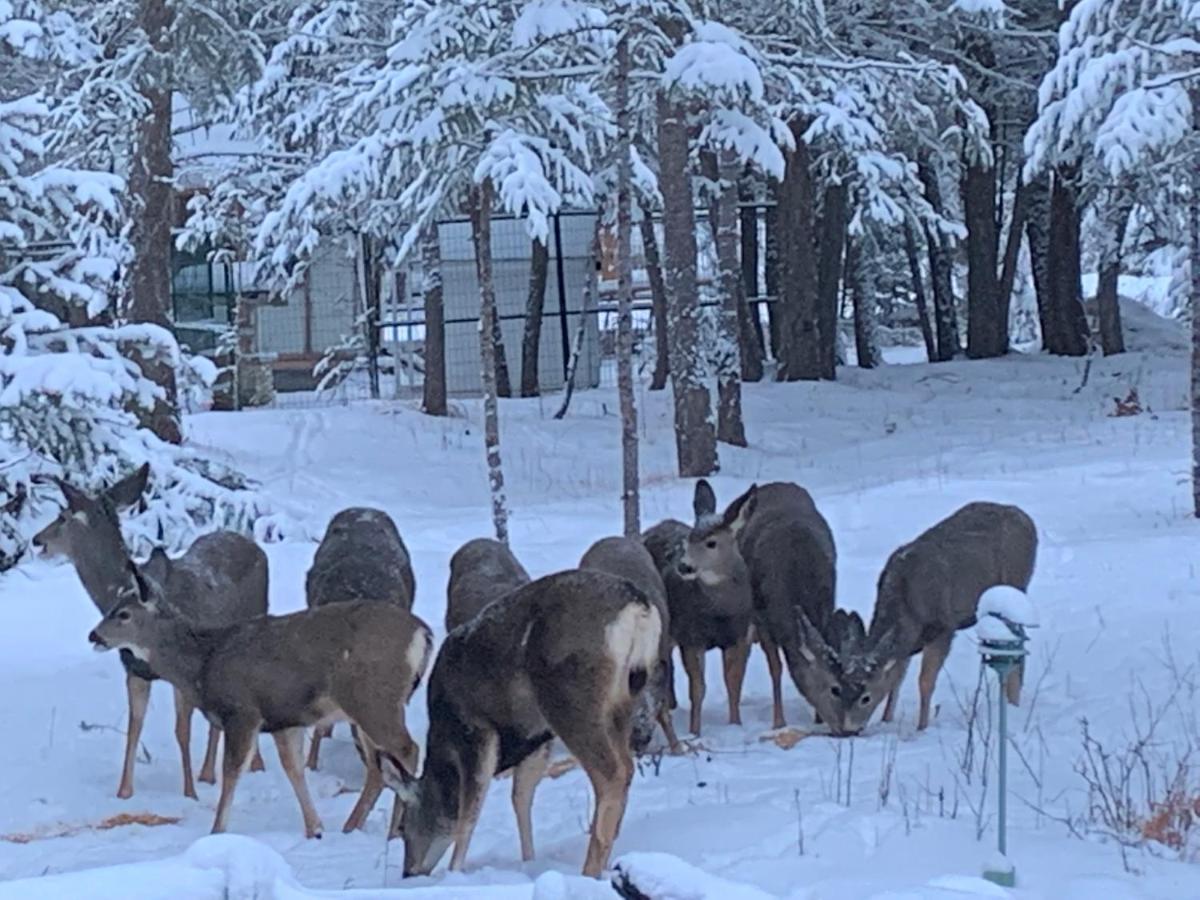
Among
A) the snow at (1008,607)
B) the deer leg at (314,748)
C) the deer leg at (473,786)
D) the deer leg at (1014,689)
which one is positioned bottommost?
the deer leg at (314,748)

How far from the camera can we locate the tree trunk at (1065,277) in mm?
28484

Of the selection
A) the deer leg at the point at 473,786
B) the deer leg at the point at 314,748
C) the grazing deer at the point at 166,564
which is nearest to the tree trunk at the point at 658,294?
the grazing deer at the point at 166,564

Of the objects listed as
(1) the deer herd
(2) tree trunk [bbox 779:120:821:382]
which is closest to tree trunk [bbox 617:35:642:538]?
(1) the deer herd

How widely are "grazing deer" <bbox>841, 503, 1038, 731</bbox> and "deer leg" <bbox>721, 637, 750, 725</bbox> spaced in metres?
0.69

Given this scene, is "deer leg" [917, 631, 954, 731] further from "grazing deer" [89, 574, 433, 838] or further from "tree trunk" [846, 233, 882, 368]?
"tree trunk" [846, 233, 882, 368]

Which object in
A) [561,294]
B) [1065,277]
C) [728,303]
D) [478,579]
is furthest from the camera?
[561,294]

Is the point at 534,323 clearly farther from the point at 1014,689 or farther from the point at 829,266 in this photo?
the point at 1014,689

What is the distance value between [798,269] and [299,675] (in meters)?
18.2

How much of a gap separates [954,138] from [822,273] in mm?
6466

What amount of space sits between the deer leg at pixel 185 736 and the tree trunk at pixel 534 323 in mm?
17702

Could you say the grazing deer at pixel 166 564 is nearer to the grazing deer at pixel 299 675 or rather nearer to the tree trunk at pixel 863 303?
the grazing deer at pixel 299 675

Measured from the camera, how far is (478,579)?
9359 millimetres

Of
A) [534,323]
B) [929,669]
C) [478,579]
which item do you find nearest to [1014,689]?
[929,669]

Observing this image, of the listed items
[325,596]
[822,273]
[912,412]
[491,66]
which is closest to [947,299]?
[822,273]
